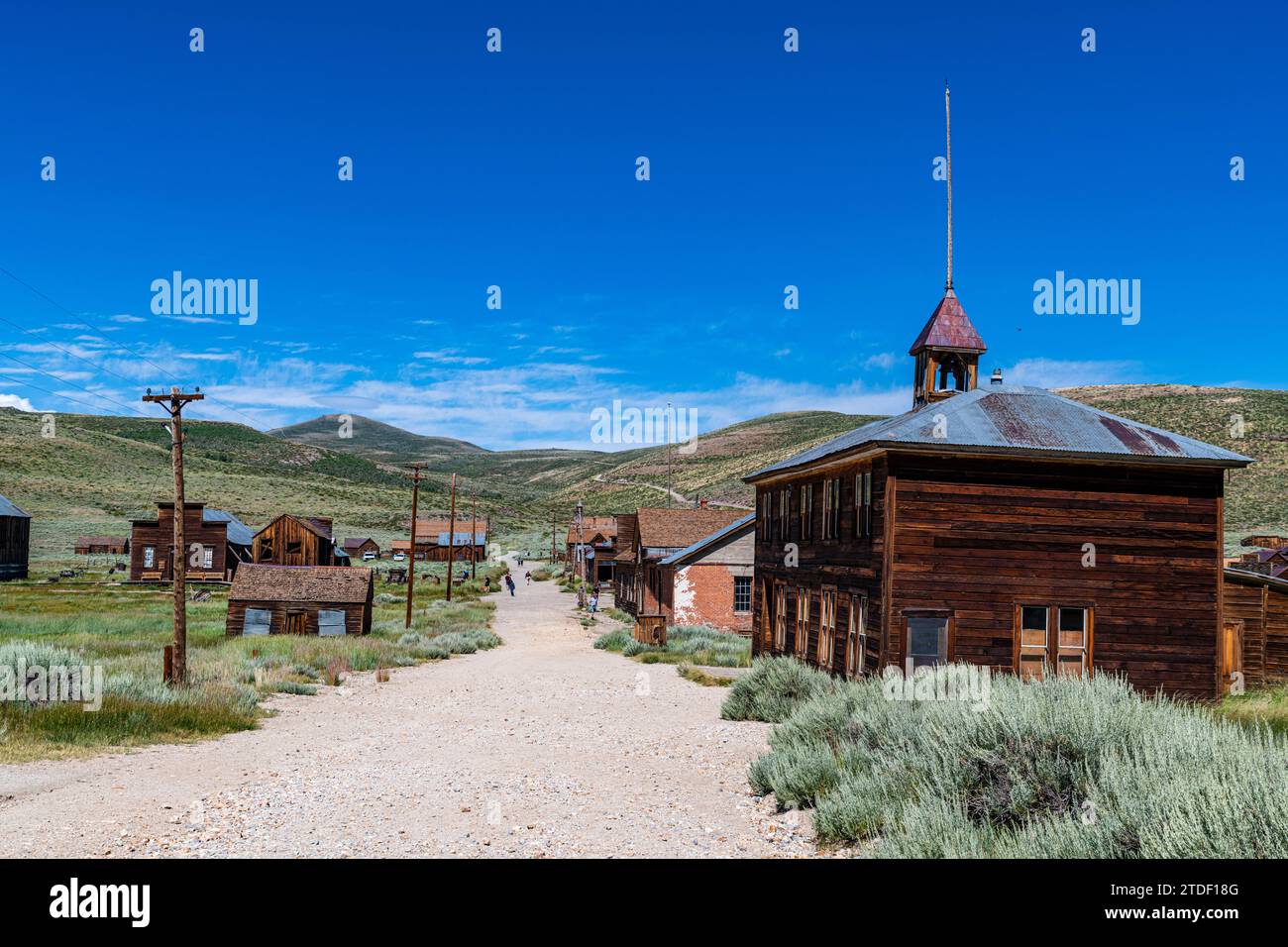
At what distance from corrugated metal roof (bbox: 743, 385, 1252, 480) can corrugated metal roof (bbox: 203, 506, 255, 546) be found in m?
54.1

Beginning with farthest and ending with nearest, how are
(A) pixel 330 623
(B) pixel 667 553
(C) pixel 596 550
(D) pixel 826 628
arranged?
(C) pixel 596 550 → (B) pixel 667 553 → (A) pixel 330 623 → (D) pixel 826 628

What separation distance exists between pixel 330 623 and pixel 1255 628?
2723 centimetres

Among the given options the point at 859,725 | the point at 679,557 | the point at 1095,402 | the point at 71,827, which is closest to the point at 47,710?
the point at 71,827

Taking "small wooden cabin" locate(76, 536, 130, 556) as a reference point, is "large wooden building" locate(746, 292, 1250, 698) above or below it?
above

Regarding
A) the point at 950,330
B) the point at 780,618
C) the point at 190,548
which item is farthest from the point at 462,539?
the point at 950,330

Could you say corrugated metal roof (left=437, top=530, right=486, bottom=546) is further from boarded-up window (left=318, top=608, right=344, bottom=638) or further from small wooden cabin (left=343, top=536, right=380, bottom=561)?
boarded-up window (left=318, top=608, right=344, bottom=638)

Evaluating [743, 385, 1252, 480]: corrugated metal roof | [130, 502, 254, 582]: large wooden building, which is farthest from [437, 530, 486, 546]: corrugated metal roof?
[743, 385, 1252, 480]: corrugated metal roof

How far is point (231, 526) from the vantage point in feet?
215

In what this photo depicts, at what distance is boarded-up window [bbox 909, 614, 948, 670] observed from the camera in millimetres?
16734

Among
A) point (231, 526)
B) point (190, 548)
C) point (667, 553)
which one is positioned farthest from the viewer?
point (231, 526)

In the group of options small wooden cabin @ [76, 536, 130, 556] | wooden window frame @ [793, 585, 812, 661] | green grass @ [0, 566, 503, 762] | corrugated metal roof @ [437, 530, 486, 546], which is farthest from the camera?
corrugated metal roof @ [437, 530, 486, 546]

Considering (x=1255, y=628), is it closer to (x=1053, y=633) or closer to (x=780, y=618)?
(x=1053, y=633)

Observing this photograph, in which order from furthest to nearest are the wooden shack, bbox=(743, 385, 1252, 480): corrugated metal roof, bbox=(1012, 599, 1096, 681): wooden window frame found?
1. the wooden shack
2. bbox=(743, 385, 1252, 480): corrugated metal roof
3. bbox=(1012, 599, 1096, 681): wooden window frame
